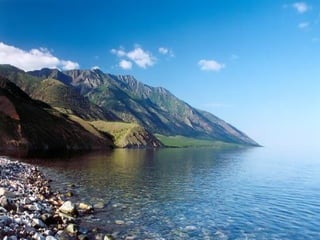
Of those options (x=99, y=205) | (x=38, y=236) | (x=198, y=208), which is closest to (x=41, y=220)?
(x=38, y=236)

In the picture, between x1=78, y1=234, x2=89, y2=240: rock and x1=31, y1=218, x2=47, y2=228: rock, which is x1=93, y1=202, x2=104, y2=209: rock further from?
x1=31, y1=218, x2=47, y2=228: rock

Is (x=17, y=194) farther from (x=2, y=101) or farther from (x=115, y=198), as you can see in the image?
(x=2, y=101)

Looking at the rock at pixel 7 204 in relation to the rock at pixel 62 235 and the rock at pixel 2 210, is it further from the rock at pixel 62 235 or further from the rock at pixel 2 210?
the rock at pixel 62 235

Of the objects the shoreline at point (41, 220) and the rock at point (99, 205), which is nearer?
the shoreline at point (41, 220)

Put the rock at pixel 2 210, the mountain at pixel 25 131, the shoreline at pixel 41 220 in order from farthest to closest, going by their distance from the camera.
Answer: the mountain at pixel 25 131
the rock at pixel 2 210
the shoreline at pixel 41 220

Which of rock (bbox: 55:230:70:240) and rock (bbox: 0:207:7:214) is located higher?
rock (bbox: 0:207:7:214)

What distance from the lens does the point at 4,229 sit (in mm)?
24094

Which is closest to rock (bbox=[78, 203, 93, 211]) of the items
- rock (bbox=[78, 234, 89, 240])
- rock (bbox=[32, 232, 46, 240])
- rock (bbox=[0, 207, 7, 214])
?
rock (bbox=[78, 234, 89, 240])

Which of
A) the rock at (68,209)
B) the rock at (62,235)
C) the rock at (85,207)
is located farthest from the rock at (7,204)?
the rock at (85,207)

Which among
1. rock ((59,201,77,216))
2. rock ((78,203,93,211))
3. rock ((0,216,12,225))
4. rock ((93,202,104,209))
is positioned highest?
rock ((0,216,12,225))

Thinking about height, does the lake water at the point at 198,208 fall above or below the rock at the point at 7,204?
below

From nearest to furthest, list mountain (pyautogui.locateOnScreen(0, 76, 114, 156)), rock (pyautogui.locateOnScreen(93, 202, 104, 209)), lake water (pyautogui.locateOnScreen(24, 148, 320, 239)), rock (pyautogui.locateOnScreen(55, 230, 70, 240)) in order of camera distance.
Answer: rock (pyautogui.locateOnScreen(55, 230, 70, 240)), lake water (pyautogui.locateOnScreen(24, 148, 320, 239)), rock (pyautogui.locateOnScreen(93, 202, 104, 209)), mountain (pyautogui.locateOnScreen(0, 76, 114, 156))

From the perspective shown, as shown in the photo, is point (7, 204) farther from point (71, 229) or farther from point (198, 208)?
point (198, 208)

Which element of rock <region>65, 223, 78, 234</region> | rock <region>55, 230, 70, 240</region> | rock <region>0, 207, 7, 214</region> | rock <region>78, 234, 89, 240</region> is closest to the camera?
rock <region>55, 230, 70, 240</region>
